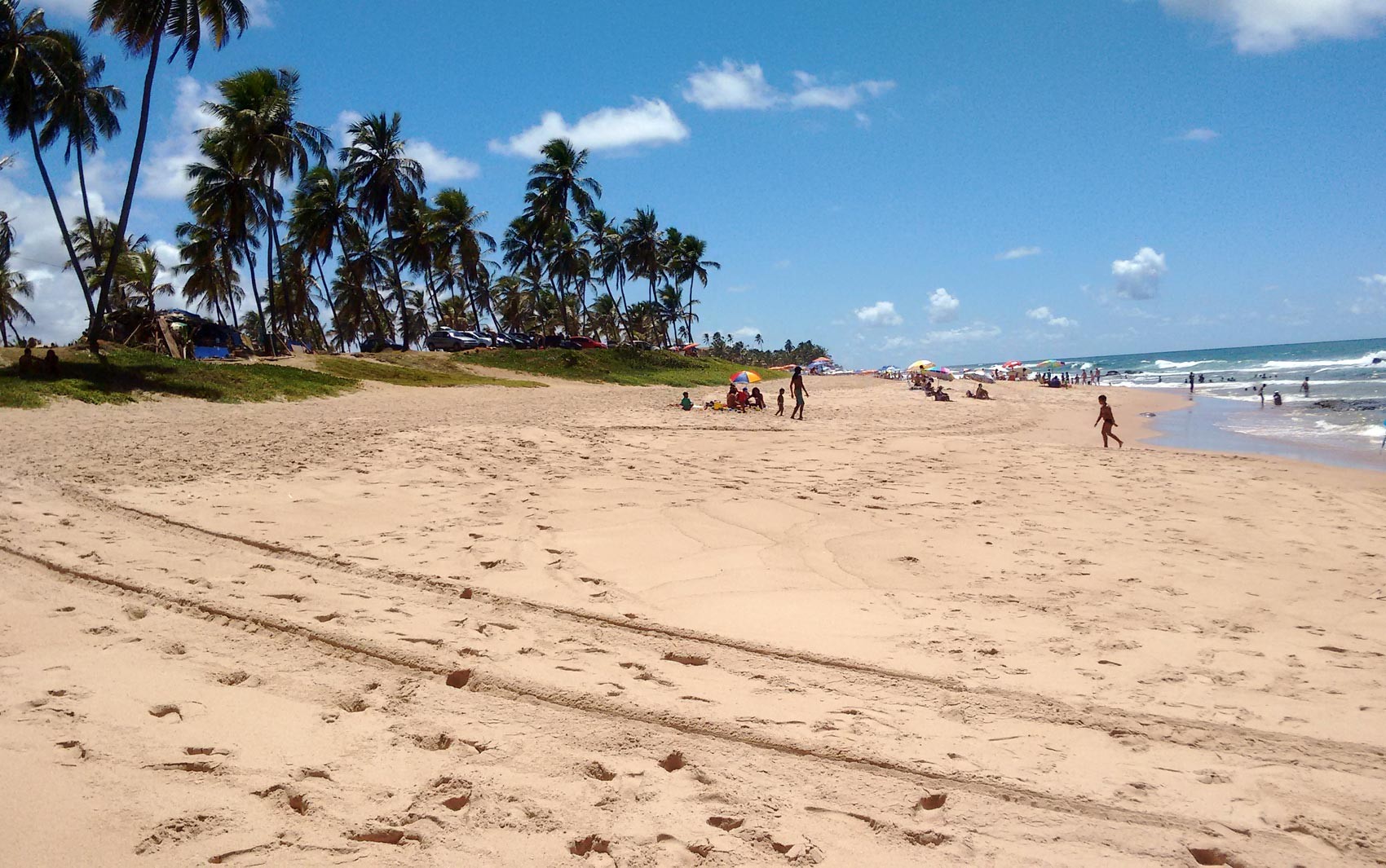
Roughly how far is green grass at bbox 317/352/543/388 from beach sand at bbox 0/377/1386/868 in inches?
757

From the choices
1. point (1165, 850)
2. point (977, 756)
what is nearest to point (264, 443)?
point (977, 756)

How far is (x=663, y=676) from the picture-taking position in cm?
400

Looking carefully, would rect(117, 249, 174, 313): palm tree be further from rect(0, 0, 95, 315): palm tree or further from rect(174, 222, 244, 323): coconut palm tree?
rect(0, 0, 95, 315): palm tree

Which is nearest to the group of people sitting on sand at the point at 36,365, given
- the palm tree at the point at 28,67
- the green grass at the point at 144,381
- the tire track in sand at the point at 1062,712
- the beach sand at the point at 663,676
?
the green grass at the point at 144,381

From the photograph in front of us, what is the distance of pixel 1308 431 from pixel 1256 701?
2337cm

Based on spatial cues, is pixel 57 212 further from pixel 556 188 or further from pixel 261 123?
pixel 556 188

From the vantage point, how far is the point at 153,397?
57.2 ft

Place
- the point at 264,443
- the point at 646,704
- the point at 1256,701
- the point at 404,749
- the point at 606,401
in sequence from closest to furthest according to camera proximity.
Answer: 1. the point at 404,749
2. the point at 646,704
3. the point at 1256,701
4. the point at 264,443
5. the point at 606,401

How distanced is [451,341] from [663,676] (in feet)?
140

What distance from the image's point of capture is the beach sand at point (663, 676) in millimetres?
2736

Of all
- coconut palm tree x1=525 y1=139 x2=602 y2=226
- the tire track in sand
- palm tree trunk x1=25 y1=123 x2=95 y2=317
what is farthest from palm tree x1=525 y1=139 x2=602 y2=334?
the tire track in sand

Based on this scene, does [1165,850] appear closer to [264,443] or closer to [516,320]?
[264,443]

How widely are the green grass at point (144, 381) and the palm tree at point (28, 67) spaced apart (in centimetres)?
394

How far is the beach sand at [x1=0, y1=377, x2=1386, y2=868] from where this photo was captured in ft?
8.98
